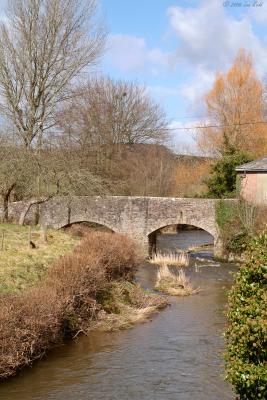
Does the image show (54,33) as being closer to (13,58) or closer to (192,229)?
(13,58)

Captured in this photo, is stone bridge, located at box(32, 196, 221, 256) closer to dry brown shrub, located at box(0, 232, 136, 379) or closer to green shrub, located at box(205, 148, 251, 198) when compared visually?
green shrub, located at box(205, 148, 251, 198)

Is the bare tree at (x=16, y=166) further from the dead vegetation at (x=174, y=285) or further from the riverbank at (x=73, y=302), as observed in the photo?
the dead vegetation at (x=174, y=285)

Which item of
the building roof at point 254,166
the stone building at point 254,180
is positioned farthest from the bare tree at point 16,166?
the building roof at point 254,166

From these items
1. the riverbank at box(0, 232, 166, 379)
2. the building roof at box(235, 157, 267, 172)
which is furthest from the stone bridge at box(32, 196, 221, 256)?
the riverbank at box(0, 232, 166, 379)

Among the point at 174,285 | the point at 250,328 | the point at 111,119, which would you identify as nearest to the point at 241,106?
the point at 111,119

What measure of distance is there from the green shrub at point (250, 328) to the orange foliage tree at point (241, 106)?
33530 millimetres

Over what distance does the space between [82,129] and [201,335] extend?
2624 centimetres

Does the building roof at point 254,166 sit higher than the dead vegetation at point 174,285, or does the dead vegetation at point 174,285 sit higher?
the building roof at point 254,166

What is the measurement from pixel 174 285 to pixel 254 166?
12.1 metres

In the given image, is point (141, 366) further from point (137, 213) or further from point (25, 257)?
point (137, 213)

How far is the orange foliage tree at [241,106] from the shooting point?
127 ft

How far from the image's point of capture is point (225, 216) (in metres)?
26.8

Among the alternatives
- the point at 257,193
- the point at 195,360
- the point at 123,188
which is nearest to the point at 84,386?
the point at 195,360

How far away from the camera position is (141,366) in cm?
1068
